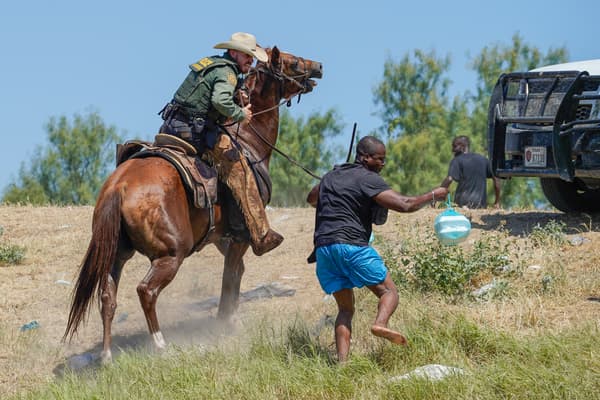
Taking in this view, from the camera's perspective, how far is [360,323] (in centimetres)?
880

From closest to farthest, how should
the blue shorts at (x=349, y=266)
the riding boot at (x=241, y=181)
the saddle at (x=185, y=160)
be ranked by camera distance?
1. the blue shorts at (x=349, y=266)
2. the saddle at (x=185, y=160)
3. the riding boot at (x=241, y=181)

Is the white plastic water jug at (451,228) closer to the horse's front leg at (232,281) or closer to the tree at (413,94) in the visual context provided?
A: the horse's front leg at (232,281)

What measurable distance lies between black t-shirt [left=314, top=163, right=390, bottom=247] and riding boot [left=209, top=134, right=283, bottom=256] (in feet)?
6.93

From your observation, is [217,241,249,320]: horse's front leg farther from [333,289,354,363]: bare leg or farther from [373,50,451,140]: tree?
[373,50,451,140]: tree

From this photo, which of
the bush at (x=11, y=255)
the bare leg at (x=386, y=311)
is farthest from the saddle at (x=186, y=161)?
the bush at (x=11, y=255)

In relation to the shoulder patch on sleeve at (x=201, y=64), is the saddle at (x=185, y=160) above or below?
below

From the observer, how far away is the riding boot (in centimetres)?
967

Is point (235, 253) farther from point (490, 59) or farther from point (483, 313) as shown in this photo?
point (490, 59)

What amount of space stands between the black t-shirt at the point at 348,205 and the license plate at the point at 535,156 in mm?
4380

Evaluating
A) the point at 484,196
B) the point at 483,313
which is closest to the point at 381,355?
the point at 483,313

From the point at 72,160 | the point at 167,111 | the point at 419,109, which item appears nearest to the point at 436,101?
the point at 419,109

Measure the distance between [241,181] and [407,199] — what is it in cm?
281

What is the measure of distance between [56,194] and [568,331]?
42219 mm

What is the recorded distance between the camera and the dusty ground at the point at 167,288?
31.3ft
